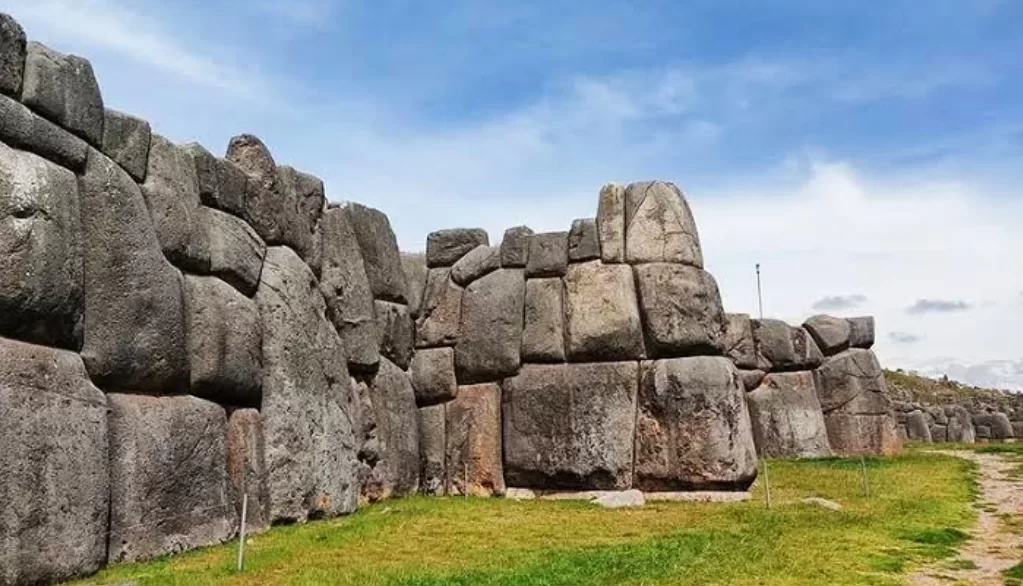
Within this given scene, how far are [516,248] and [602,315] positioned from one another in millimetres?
2395

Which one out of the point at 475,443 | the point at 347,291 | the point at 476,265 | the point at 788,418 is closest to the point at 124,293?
the point at 347,291

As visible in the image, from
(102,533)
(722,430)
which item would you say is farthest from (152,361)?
(722,430)

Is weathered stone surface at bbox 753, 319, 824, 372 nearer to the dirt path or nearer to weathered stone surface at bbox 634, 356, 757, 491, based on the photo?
the dirt path

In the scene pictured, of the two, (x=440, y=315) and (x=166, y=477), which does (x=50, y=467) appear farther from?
(x=440, y=315)

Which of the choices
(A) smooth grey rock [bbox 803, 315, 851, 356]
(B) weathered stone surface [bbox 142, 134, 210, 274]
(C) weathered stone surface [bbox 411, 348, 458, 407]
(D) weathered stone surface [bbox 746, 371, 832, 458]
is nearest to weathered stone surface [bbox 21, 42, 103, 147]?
(B) weathered stone surface [bbox 142, 134, 210, 274]

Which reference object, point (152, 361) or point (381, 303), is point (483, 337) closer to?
point (381, 303)

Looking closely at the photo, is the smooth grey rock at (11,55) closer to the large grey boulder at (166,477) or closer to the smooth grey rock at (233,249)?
the smooth grey rock at (233,249)

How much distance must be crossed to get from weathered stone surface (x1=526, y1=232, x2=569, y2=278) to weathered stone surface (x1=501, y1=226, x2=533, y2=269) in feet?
0.40

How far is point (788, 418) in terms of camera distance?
27.6 metres

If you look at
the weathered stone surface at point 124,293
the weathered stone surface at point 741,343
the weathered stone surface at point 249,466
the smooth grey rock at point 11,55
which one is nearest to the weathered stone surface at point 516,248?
the weathered stone surface at point 249,466

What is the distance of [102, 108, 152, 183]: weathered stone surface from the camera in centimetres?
1089

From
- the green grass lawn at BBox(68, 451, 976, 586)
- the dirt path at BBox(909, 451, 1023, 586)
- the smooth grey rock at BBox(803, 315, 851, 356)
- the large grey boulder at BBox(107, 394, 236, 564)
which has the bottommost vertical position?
the dirt path at BBox(909, 451, 1023, 586)

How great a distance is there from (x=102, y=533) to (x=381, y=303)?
28.1 ft

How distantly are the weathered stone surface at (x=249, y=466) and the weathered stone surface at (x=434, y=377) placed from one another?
5.67 metres
